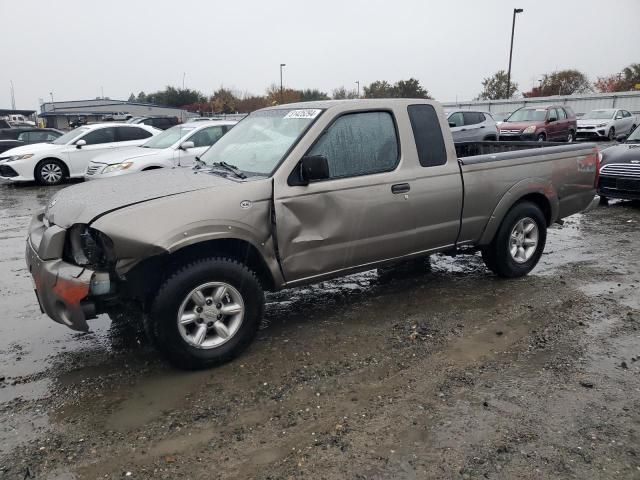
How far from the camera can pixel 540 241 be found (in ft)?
18.4

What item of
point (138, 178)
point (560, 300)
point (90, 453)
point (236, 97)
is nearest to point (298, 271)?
point (138, 178)

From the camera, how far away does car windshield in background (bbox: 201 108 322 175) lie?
409cm

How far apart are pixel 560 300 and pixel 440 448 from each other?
279cm

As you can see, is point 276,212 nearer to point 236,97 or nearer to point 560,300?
point 560,300

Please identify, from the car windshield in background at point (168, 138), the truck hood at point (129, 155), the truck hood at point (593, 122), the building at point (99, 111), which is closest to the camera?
the truck hood at point (129, 155)

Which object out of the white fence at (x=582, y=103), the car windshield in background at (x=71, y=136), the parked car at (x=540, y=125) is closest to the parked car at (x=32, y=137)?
the car windshield in background at (x=71, y=136)

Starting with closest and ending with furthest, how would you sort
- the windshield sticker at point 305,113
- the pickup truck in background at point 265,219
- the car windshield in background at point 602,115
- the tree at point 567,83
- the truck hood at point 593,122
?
1. the pickup truck in background at point 265,219
2. the windshield sticker at point 305,113
3. the truck hood at point 593,122
4. the car windshield in background at point 602,115
5. the tree at point 567,83

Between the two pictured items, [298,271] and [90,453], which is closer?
[90,453]

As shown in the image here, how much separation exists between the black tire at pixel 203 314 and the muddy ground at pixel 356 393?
14 centimetres

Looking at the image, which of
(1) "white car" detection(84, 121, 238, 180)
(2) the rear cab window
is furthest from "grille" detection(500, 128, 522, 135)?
(2) the rear cab window

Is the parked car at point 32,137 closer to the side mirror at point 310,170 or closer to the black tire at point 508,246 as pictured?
the side mirror at point 310,170

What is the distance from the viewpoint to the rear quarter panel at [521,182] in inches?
195

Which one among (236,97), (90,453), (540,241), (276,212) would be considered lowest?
(90,453)

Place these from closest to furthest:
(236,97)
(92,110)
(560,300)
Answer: (560,300) < (92,110) < (236,97)
